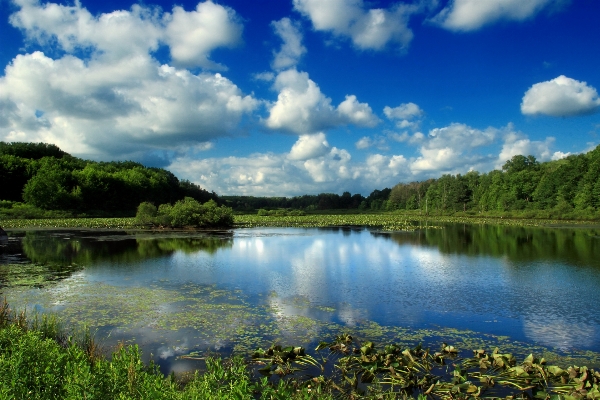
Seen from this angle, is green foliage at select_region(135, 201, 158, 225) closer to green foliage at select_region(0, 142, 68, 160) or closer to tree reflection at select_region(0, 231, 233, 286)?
tree reflection at select_region(0, 231, 233, 286)

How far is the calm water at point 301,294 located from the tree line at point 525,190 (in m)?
49.0

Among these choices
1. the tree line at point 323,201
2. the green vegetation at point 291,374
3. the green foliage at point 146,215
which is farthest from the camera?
the tree line at point 323,201

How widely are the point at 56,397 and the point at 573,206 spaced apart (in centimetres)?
8065

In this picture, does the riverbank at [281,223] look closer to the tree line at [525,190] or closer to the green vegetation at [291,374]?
the tree line at [525,190]

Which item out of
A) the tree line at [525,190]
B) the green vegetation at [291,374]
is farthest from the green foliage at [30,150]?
the green vegetation at [291,374]

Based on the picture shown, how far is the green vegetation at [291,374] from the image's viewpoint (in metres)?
5.84

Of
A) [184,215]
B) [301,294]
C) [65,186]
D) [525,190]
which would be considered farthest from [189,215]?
[525,190]

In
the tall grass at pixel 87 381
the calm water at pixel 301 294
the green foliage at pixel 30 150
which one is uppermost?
the green foliage at pixel 30 150

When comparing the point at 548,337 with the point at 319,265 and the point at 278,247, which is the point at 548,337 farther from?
the point at 278,247

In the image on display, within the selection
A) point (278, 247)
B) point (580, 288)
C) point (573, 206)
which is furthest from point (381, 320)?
point (573, 206)

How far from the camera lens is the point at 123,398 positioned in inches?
209

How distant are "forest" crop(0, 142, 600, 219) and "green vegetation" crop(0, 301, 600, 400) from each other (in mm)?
63872

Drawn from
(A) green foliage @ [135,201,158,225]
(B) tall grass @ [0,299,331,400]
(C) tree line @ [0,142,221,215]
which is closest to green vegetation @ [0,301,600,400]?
(B) tall grass @ [0,299,331,400]

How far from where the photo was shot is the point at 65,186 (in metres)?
78.1
